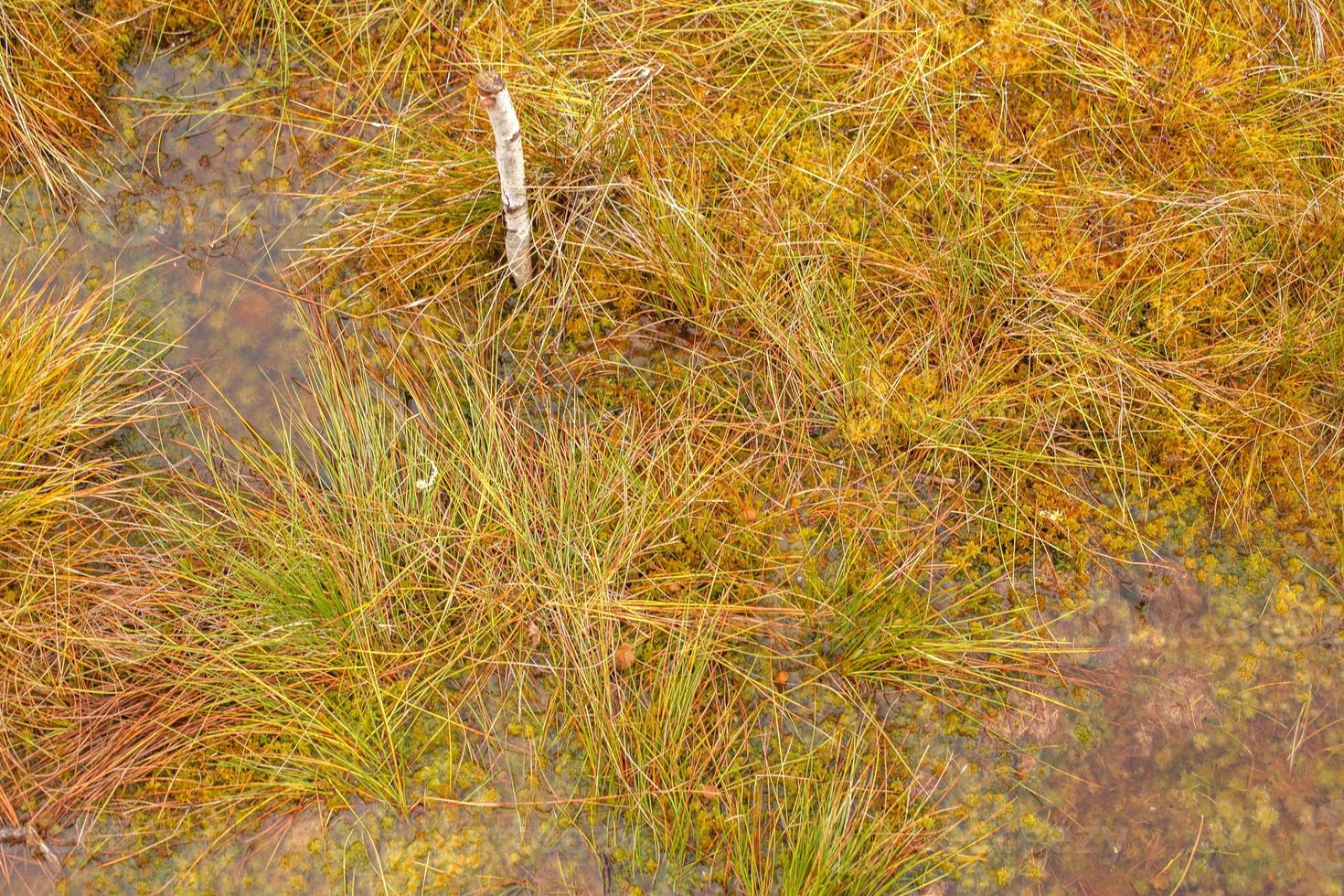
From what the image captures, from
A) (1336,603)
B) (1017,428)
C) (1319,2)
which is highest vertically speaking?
(1319,2)

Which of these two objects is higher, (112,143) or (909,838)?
(112,143)

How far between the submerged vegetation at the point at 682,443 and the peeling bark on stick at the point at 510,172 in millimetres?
102

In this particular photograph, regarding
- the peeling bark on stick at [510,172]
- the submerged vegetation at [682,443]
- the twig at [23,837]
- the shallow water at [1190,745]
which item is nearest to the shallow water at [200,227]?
the submerged vegetation at [682,443]

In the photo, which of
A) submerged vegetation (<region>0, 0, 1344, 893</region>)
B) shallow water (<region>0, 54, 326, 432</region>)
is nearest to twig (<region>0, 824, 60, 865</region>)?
submerged vegetation (<region>0, 0, 1344, 893</region>)

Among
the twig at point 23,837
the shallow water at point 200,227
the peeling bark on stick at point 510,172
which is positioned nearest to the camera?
the peeling bark on stick at point 510,172

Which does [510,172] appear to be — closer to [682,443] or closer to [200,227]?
[682,443]

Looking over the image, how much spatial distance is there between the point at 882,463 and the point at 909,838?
1.16m

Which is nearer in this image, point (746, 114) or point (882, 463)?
point (882, 463)

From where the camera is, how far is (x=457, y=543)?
2775 mm

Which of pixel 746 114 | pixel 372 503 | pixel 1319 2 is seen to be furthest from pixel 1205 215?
pixel 372 503

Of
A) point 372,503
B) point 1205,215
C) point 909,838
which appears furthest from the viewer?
point 1205,215

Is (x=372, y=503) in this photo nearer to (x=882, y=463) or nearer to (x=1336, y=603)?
(x=882, y=463)

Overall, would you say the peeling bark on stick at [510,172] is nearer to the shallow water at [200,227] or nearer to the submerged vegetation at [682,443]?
the submerged vegetation at [682,443]

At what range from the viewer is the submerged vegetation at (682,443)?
260 centimetres
